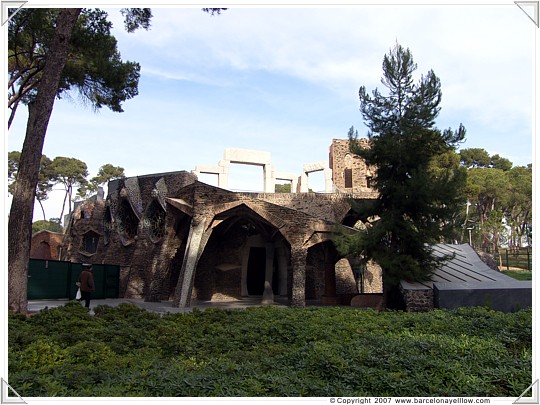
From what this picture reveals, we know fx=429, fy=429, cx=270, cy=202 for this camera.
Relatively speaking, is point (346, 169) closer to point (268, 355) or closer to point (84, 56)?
point (84, 56)

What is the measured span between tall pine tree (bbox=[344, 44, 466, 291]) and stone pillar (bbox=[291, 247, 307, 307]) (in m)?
2.77

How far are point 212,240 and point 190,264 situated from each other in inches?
214

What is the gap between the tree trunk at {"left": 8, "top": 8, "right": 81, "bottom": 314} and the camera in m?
8.33

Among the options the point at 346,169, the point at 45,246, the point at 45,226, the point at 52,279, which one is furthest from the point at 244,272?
the point at 45,226

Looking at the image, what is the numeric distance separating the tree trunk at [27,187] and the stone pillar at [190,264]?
625 centimetres

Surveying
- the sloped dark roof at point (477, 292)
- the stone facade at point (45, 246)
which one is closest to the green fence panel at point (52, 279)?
the sloped dark roof at point (477, 292)

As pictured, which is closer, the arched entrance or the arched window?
the arched entrance

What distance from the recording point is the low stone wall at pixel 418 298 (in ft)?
36.1

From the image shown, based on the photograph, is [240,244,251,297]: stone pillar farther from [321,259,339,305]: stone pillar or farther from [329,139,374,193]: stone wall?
[329,139,374,193]: stone wall

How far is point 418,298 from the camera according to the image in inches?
437

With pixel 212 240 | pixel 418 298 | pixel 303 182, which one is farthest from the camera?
pixel 303 182

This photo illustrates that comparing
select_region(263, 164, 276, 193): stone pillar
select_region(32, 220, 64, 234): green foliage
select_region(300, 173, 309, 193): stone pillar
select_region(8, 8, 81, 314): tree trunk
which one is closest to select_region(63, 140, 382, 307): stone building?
select_region(300, 173, 309, 193): stone pillar

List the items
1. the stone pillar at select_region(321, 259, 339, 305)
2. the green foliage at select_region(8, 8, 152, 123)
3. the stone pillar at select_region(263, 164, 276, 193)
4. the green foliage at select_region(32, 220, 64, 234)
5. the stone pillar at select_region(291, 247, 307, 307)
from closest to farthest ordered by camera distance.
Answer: the green foliage at select_region(8, 8, 152, 123) < the stone pillar at select_region(291, 247, 307, 307) < the stone pillar at select_region(321, 259, 339, 305) < the stone pillar at select_region(263, 164, 276, 193) < the green foliage at select_region(32, 220, 64, 234)

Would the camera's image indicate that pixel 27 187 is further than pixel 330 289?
No
